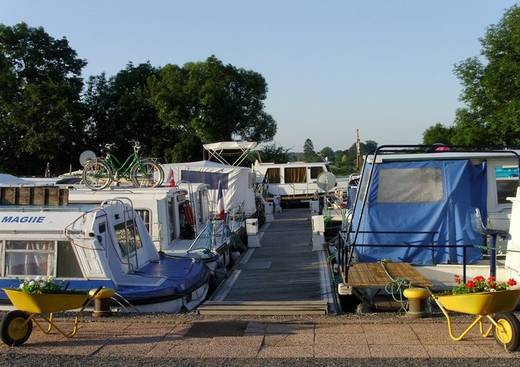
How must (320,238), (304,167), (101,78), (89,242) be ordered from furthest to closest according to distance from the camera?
1. (101,78)
2. (304,167)
3. (320,238)
4. (89,242)

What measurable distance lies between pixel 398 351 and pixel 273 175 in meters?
29.9

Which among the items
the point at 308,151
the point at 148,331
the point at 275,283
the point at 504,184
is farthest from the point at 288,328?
the point at 308,151

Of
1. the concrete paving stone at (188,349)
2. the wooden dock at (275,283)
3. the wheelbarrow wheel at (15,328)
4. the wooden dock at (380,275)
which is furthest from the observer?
the wooden dock at (380,275)

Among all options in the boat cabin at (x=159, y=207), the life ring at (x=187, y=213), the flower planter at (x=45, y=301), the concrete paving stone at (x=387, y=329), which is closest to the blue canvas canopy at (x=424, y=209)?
the concrete paving stone at (x=387, y=329)

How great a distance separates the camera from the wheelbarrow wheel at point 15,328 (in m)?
7.25

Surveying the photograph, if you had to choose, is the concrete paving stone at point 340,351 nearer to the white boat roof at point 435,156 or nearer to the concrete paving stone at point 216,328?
the concrete paving stone at point 216,328

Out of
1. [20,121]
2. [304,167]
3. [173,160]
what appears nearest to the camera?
[304,167]

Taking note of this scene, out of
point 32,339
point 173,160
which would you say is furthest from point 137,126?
point 32,339

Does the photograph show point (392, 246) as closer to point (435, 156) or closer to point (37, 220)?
point (435, 156)

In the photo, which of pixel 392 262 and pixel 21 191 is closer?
pixel 392 262

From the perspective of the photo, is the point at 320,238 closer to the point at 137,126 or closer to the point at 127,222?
the point at 127,222

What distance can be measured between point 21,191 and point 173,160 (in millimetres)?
32104

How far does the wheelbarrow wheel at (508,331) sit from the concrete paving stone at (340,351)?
1438 mm

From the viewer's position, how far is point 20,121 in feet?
132
